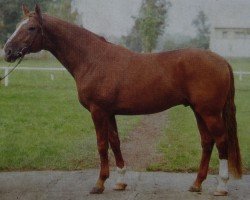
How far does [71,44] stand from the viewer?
5.78m

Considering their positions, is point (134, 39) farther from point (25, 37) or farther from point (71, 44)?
point (25, 37)

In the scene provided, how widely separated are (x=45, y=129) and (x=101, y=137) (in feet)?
15.7

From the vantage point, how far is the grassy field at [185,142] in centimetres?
713

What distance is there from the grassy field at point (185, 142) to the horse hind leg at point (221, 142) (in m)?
1.32

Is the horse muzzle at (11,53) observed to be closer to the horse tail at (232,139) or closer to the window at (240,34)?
the horse tail at (232,139)

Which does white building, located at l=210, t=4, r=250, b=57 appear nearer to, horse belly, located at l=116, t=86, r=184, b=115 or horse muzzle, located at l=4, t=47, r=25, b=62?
horse belly, located at l=116, t=86, r=184, b=115

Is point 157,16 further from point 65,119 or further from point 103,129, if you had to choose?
point 103,129

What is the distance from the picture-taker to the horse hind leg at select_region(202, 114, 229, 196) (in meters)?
5.41

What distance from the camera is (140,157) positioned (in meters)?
7.75

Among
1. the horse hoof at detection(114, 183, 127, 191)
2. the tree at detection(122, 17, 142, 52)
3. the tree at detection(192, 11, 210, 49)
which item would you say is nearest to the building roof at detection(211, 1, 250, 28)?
the tree at detection(192, 11, 210, 49)

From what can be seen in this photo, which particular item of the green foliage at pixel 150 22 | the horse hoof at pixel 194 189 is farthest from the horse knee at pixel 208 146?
the green foliage at pixel 150 22

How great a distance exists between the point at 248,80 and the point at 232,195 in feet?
51.1

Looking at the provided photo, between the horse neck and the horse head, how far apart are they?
170 mm

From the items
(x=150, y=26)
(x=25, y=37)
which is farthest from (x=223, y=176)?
(x=150, y=26)
